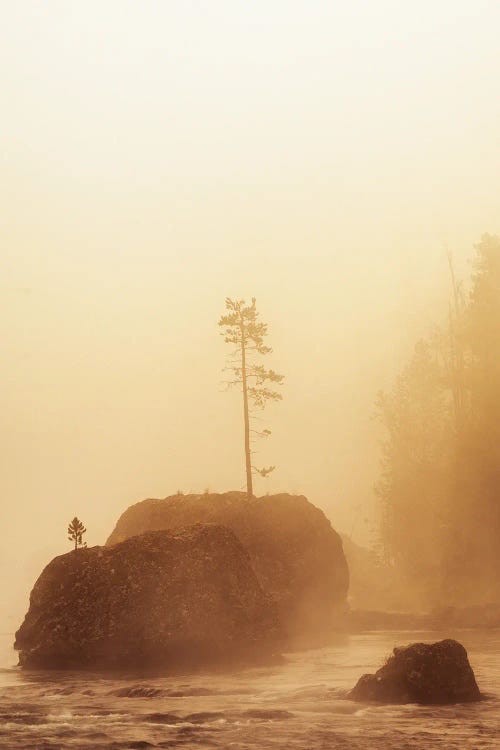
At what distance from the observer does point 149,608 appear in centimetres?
3369

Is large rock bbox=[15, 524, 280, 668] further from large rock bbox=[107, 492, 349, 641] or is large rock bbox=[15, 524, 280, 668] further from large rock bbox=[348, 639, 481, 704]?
large rock bbox=[348, 639, 481, 704]

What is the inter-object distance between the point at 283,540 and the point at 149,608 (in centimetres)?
1742

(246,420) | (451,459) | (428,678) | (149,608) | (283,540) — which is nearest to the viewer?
(428,678)

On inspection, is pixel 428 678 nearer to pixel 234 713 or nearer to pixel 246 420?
pixel 234 713

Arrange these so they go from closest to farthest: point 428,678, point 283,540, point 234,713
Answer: point 234,713
point 428,678
point 283,540

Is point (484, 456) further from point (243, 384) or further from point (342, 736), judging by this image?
point (342, 736)

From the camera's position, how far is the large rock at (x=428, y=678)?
76.6 ft

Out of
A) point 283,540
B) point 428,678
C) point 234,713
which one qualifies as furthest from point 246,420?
point 234,713

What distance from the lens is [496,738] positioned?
1723 centimetres

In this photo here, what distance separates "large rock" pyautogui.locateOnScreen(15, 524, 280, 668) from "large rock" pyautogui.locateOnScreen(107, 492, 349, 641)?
11.0m

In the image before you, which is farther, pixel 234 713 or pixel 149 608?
pixel 149 608

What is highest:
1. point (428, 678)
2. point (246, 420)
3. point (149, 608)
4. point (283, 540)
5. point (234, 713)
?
point (246, 420)

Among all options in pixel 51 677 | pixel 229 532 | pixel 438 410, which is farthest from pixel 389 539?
pixel 51 677

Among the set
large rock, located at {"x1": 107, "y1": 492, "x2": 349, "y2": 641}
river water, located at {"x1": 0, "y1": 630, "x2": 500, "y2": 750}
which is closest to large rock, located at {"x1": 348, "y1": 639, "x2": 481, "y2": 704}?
river water, located at {"x1": 0, "y1": 630, "x2": 500, "y2": 750}
